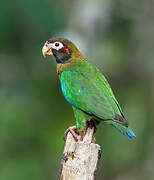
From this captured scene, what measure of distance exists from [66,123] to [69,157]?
481 cm

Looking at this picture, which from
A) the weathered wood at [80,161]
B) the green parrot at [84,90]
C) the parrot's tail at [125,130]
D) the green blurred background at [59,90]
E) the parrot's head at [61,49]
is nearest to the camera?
the weathered wood at [80,161]

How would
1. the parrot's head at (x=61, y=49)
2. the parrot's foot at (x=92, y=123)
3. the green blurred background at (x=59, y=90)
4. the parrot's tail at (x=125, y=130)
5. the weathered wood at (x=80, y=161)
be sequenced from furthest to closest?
the green blurred background at (x=59, y=90)
the parrot's head at (x=61, y=49)
the parrot's foot at (x=92, y=123)
the parrot's tail at (x=125, y=130)
the weathered wood at (x=80, y=161)

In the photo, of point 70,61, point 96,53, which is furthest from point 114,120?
point 96,53

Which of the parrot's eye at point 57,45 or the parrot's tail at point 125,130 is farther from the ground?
the parrot's eye at point 57,45

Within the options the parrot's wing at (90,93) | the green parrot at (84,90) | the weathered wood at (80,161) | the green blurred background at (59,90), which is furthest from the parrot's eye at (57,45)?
the green blurred background at (59,90)

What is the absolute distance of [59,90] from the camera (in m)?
9.67

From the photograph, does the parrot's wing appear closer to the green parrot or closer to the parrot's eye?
the green parrot

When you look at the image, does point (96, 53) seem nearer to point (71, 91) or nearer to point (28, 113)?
point (28, 113)

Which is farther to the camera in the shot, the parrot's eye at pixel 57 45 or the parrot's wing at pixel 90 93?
the parrot's eye at pixel 57 45

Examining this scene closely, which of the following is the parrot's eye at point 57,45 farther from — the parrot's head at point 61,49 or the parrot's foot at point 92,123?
the parrot's foot at point 92,123

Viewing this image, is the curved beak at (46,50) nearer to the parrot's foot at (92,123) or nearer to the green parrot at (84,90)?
the green parrot at (84,90)

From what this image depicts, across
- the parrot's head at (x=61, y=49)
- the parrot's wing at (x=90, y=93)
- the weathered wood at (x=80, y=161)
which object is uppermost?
the parrot's head at (x=61, y=49)

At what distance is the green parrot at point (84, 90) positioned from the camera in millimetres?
5016

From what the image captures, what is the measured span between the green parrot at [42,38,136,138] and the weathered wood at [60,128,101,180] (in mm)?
563
